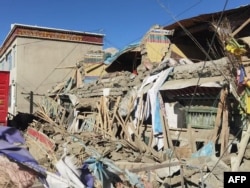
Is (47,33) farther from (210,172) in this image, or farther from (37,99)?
(210,172)

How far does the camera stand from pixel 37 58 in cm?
3011

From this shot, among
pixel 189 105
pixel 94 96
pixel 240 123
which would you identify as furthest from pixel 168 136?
pixel 94 96

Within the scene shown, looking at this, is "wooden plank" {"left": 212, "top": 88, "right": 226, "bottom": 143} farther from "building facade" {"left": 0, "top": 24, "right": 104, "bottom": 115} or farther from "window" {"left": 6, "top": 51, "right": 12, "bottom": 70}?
"window" {"left": 6, "top": 51, "right": 12, "bottom": 70}

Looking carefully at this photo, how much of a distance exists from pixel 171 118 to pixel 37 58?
64.3ft

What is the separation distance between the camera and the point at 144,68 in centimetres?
1627

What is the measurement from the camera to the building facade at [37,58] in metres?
29.5

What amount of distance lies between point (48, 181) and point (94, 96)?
12.8m

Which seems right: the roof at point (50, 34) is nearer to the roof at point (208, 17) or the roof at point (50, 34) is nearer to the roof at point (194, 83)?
the roof at point (208, 17)

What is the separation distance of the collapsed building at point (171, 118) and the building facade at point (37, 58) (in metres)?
11.3

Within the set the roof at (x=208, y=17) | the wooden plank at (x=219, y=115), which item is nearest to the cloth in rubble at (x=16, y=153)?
the wooden plank at (x=219, y=115)

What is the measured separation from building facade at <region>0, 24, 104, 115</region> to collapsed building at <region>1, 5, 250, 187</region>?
1133 centimetres

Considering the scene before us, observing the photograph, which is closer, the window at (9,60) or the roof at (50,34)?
the roof at (50,34)

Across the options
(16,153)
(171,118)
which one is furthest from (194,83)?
(16,153)

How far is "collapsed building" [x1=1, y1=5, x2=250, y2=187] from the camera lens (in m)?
8.36
